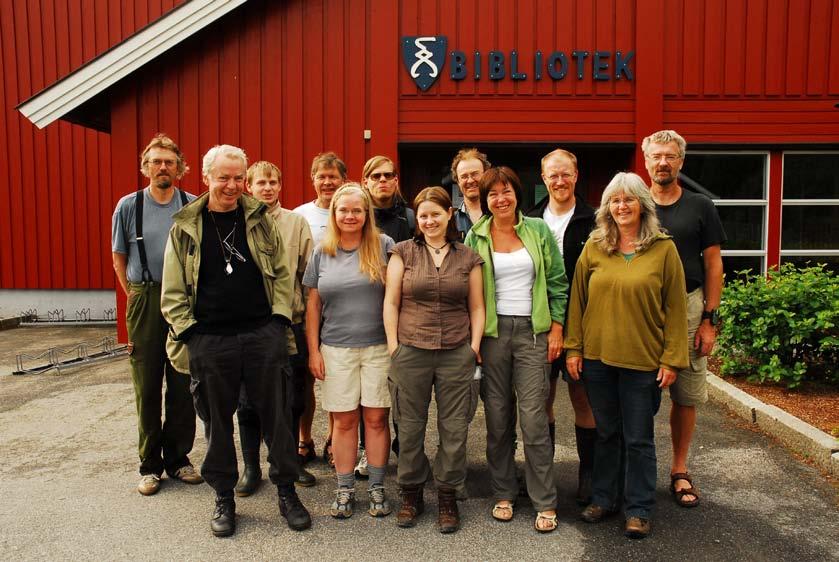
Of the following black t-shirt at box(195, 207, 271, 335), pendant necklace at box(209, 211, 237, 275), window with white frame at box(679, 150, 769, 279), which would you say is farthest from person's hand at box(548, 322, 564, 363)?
window with white frame at box(679, 150, 769, 279)

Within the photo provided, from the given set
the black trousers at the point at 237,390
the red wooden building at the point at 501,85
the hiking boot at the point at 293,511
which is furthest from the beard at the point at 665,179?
the red wooden building at the point at 501,85

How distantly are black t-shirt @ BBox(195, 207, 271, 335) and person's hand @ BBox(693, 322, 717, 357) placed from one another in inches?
101

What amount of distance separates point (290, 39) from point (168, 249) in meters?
6.10

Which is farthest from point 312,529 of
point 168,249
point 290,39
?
point 290,39

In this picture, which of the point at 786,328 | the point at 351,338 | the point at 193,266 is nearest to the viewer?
the point at 193,266

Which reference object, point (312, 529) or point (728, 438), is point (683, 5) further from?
point (312, 529)

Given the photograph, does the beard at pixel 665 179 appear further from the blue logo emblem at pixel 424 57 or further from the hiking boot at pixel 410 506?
the blue logo emblem at pixel 424 57

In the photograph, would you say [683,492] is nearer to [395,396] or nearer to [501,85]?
[395,396]

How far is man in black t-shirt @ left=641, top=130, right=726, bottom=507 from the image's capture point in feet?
12.2

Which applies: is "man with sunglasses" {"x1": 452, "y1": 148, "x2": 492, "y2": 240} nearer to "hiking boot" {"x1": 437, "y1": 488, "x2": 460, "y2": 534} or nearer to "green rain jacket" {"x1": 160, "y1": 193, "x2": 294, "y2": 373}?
"green rain jacket" {"x1": 160, "y1": 193, "x2": 294, "y2": 373}

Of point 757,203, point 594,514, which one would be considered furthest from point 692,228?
point 757,203

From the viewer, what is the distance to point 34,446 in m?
4.88

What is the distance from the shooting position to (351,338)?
11.9 feet

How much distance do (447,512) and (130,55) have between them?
7333 millimetres
